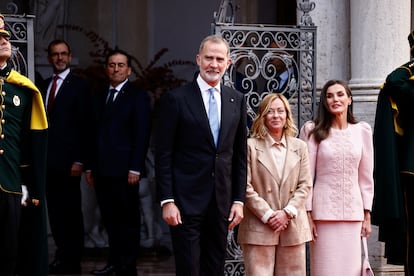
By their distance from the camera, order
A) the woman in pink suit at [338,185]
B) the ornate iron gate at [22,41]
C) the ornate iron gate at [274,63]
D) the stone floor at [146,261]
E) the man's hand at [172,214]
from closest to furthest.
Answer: the man's hand at [172,214] → the woman in pink suit at [338,185] → the ornate iron gate at [22,41] → the ornate iron gate at [274,63] → the stone floor at [146,261]

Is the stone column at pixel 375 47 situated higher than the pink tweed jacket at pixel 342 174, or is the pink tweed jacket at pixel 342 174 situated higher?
the stone column at pixel 375 47

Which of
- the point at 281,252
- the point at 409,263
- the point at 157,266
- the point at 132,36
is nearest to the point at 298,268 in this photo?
the point at 281,252

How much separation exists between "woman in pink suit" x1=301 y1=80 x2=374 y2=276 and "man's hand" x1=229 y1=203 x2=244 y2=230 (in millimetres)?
1012

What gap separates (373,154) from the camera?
925 centimetres

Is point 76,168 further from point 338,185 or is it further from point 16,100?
point 16,100

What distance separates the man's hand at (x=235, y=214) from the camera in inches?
321

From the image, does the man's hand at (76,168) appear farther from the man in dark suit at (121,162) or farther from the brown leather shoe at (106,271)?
the brown leather shoe at (106,271)

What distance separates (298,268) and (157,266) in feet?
10.2

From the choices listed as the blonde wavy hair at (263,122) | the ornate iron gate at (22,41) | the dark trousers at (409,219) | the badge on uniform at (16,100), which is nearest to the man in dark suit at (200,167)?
the blonde wavy hair at (263,122)

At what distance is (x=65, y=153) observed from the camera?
11039mm

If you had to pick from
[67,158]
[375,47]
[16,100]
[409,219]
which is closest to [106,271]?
[67,158]

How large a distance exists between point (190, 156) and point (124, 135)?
2.77 meters

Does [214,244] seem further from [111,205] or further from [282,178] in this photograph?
[111,205]

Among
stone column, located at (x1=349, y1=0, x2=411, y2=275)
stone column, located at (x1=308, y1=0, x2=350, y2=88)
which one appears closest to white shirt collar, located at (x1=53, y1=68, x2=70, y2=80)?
stone column, located at (x1=308, y1=0, x2=350, y2=88)
